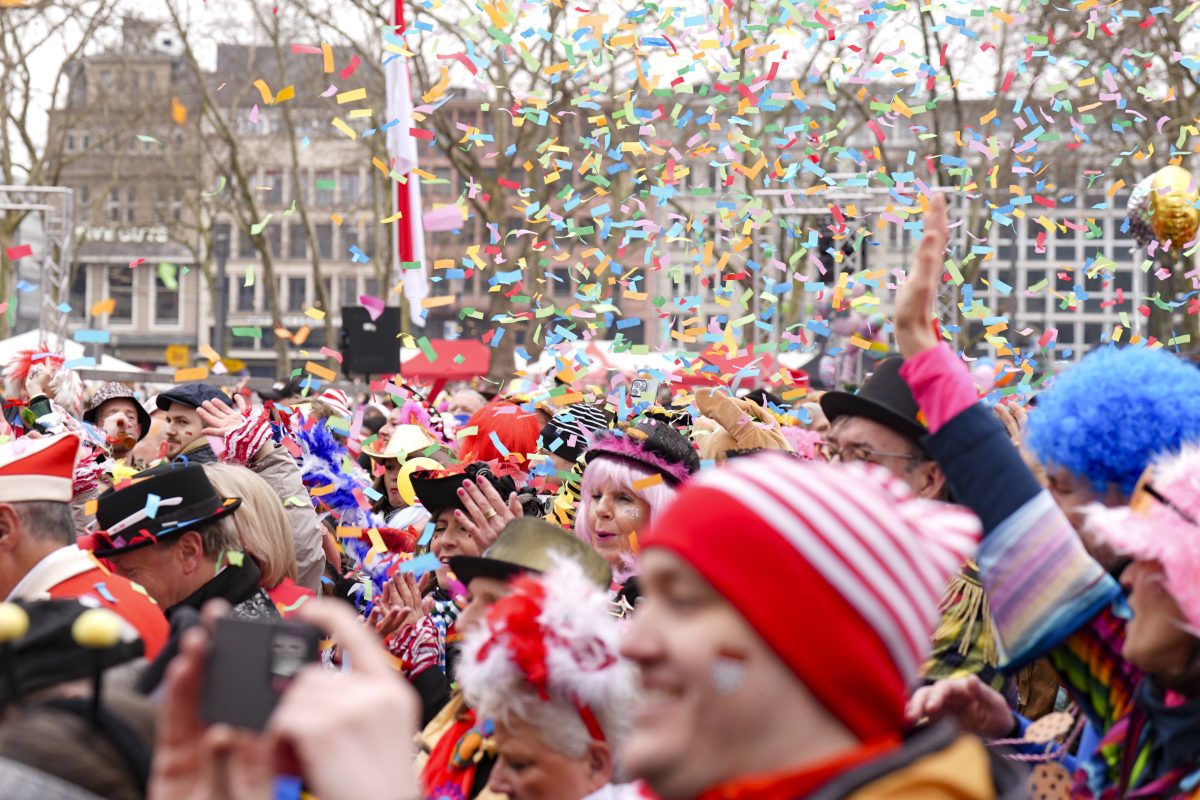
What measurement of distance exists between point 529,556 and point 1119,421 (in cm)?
138

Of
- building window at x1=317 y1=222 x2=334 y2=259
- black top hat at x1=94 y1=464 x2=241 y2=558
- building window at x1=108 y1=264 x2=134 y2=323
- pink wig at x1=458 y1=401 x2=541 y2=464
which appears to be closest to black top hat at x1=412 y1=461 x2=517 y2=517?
black top hat at x1=94 y1=464 x2=241 y2=558

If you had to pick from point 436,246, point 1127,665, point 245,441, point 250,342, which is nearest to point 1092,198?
point 436,246

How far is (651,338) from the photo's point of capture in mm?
69625

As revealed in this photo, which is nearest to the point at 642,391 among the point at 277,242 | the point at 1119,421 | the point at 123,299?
the point at 1119,421

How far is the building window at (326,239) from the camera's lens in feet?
212

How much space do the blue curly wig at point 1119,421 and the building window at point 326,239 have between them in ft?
197

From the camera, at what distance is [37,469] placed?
13.9 feet

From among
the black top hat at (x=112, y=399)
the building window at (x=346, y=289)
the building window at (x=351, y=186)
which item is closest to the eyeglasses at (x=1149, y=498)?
the black top hat at (x=112, y=399)

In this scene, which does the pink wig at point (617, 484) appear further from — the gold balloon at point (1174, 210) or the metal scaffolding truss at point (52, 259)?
the metal scaffolding truss at point (52, 259)

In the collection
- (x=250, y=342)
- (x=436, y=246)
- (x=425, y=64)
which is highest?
(x=425, y=64)

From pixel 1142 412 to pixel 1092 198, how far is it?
3986 cm

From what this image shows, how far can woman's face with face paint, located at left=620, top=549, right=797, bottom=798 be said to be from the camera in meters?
1.83

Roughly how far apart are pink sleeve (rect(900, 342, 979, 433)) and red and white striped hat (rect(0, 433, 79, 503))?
2.43 m

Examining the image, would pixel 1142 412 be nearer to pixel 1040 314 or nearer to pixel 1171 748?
pixel 1171 748
